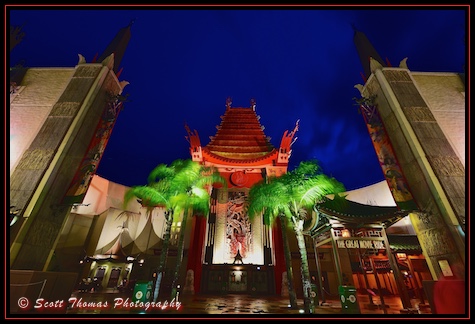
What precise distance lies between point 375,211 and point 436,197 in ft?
6.27

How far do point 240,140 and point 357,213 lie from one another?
1031 cm

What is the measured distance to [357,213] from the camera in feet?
27.6

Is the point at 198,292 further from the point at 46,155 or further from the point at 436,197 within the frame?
the point at 436,197

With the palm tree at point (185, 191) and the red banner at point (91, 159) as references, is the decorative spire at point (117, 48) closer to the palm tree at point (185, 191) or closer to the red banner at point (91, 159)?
the red banner at point (91, 159)

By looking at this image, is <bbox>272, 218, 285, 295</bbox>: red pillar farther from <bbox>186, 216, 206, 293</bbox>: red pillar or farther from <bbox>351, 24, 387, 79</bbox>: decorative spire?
<bbox>351, 24, 387, 79</bbox>: decorative spire

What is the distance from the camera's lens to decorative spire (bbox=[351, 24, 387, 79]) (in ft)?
38.1

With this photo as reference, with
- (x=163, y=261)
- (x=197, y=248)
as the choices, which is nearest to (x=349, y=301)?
(x=163, y=261)

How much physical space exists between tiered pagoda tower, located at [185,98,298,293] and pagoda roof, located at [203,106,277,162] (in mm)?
66

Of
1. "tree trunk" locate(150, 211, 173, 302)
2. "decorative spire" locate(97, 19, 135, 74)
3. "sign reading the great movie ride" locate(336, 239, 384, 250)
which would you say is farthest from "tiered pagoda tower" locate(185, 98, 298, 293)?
"decorative spire" locate(97, 19, 135, 74)

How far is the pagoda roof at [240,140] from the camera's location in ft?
51.5

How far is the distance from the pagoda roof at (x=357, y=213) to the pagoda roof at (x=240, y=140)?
6.49 meters

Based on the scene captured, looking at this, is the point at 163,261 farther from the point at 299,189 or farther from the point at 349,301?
the point at 349,301

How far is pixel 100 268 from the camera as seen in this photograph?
555 inches
